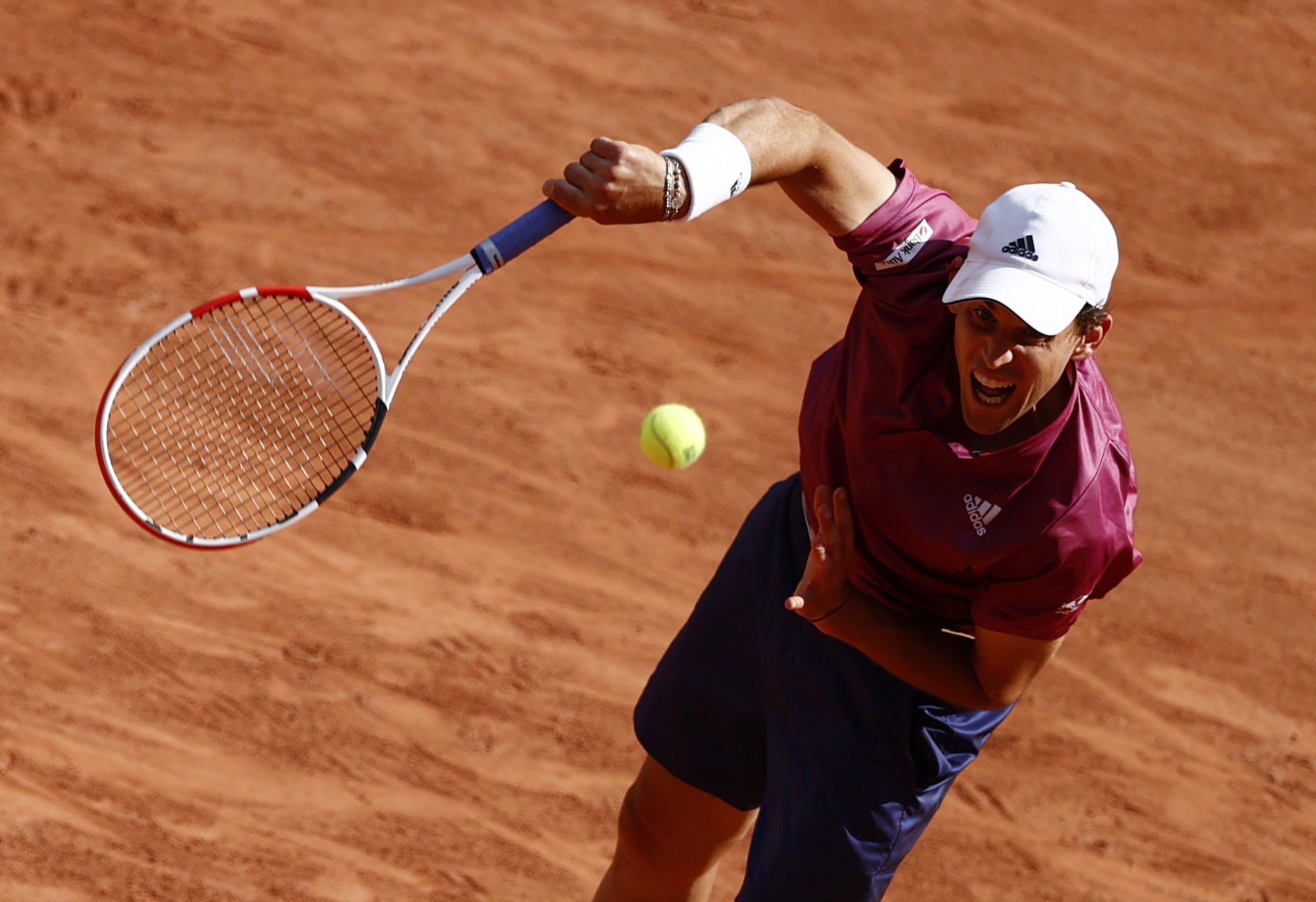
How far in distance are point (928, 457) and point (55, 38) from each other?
4.65 m

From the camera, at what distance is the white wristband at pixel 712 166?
2.58 metres

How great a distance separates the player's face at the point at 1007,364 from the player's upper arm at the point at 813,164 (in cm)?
31

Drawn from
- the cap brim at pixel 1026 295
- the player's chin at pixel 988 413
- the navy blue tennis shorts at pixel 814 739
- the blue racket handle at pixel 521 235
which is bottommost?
the navy blue tennis shorts at pixel 814 739

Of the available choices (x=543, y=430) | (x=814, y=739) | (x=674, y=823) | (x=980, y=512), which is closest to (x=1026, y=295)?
(x=980, y=512)

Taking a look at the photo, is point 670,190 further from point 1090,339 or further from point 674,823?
point 674,823

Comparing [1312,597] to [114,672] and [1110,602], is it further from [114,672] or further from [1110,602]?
[114,672]

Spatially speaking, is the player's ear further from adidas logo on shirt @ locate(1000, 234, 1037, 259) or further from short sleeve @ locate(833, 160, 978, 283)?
short sleeve @ locate(833, 160, 978, 283)

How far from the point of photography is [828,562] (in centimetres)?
293

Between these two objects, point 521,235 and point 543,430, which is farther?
point 543,430

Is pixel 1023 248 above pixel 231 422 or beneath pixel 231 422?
above

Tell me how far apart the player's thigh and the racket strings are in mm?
1411

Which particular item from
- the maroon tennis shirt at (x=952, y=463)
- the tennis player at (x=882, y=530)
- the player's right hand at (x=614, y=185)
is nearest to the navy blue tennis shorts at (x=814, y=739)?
the tennis player at (x=882, y=530)

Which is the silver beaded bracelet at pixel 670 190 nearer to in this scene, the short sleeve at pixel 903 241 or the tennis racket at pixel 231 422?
the short sleeve at pixel 903 241

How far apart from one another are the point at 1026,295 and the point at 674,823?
1.72 metres
